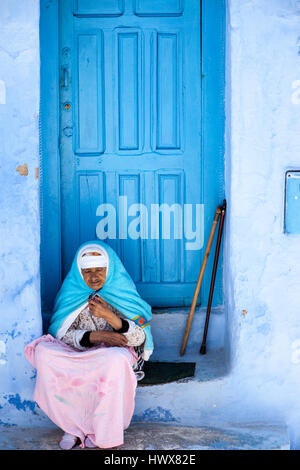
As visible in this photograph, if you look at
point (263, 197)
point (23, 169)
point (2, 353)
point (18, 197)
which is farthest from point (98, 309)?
point (263, 197)

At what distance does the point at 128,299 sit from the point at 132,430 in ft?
2.34

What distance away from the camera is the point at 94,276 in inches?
119

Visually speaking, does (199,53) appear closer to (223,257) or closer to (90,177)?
(90,177)

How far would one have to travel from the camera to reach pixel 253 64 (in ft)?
9.81

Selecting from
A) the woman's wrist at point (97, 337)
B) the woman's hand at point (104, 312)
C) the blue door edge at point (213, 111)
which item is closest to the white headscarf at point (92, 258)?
the woman's hand at point (104, 312)

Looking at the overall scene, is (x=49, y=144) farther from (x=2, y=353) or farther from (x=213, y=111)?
(x=2, y=353)

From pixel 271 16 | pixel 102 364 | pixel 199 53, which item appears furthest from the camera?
pixel 199 53

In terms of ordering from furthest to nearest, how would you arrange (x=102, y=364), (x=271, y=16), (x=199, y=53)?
(x=199, y=53) < (x=271, y=16) < (x=102, y=364)

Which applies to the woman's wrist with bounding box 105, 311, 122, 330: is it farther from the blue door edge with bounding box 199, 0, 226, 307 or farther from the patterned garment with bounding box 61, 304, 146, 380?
the blue door edge with bounding box 199, 0, 226, 307

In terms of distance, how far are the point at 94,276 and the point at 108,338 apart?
1.14ft

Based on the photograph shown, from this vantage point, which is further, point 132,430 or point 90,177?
point 90,177

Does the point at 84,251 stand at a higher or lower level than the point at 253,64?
lower

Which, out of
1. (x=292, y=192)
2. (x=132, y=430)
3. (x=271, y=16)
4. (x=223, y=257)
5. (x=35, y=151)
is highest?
(x=271, y=16)

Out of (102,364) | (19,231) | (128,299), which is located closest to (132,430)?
(102,364)
